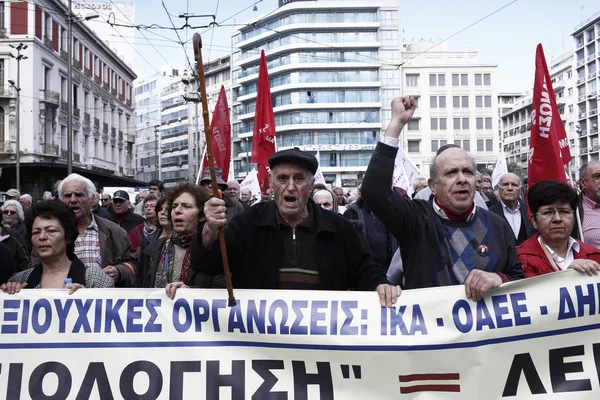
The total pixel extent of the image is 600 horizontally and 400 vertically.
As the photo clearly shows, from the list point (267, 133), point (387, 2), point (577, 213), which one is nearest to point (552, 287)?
point (577, 213)

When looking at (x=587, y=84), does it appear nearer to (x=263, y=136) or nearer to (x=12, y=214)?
(x=263, y=136)

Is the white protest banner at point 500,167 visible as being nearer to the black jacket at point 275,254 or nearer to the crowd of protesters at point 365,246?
the crowd of protesters at point 365,246

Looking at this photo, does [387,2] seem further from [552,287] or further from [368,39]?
[552,287]

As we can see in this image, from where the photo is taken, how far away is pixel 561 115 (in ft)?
328

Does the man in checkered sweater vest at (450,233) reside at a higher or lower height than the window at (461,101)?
lower

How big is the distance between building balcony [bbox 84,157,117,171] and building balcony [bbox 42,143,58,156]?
7.11 metres

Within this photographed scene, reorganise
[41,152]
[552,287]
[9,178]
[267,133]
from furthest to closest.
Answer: [41,152]
[9,178]
[267,133]
[552,287]

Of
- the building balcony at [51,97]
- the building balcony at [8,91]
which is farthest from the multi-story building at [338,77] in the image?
the building balcony at [8,91]

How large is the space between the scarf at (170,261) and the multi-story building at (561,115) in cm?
8698

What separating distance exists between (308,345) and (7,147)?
38.7 meters

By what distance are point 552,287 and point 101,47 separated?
174 feet

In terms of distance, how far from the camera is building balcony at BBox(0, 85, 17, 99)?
125 ft

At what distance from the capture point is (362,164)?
7238cm

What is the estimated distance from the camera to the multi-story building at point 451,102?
256 feet
